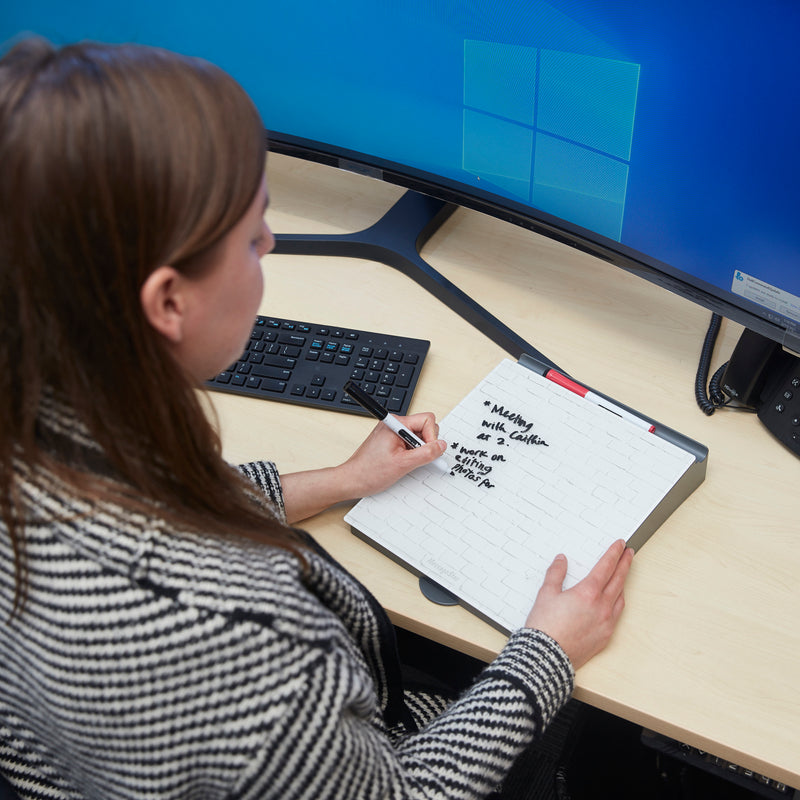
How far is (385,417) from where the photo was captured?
2.84 ft

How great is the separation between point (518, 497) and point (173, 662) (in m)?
0.41

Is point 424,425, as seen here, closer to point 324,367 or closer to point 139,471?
point 324,367

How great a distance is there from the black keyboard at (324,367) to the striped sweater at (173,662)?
0.40m

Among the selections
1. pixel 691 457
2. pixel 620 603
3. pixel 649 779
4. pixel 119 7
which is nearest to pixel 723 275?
pixel 691 457

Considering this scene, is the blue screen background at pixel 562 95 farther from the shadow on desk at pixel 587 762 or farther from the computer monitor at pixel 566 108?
the shadow on desk at pixel 587 762

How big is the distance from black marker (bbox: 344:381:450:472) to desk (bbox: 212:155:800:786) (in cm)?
4

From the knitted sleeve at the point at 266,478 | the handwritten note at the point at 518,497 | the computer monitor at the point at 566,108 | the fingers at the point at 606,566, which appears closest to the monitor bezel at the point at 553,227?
the computer monitor at the point at 566,108

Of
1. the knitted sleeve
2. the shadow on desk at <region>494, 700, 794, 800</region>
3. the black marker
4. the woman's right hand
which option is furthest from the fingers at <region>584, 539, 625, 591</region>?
the shadow on desk at <region>494, 700, 794, 800</region>

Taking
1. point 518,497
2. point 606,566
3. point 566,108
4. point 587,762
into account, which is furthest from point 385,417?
point 587,762

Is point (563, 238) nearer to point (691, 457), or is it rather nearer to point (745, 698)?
point (691, 457)

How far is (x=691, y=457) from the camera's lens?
2.72 ft

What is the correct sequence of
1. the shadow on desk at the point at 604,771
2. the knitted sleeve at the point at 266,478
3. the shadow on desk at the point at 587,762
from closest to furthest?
the knitted sleeve at the point at 266,478
the shadow on desk at the point at 587,762
the shadow on desk at the point at 604,771

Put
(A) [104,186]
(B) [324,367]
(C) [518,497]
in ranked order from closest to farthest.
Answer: (A) [104,186], (C) [518,497], (B) [324,367]

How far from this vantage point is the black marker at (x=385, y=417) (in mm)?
846
